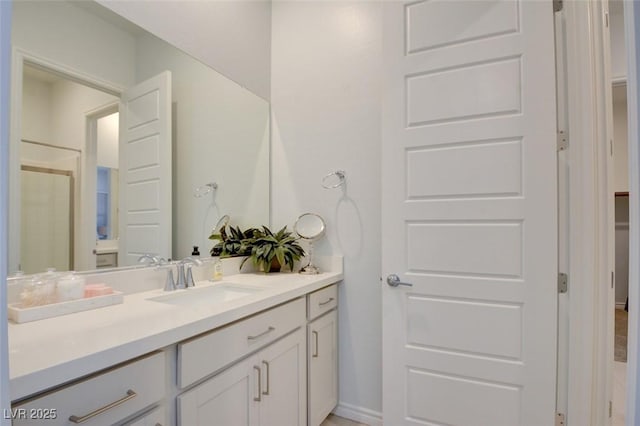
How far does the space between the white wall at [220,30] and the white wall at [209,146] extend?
69mm

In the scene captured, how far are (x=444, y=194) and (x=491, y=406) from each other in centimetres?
99

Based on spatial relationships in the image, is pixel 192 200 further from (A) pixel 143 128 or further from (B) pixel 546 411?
(B) pixel 546 411

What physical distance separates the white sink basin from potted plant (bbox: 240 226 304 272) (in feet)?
0.99

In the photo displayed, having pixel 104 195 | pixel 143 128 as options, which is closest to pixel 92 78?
pixel 143 128

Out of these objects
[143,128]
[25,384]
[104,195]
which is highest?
[143,128]

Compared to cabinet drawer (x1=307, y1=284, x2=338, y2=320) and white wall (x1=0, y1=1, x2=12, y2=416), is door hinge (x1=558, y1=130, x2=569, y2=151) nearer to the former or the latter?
cabinet drawer (x1=307, y1=284, x2=338, y2=320)

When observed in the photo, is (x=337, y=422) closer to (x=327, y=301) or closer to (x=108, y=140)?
(x=327, y=301)

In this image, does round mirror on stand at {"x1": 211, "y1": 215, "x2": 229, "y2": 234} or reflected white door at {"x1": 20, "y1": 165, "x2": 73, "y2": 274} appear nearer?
reflected white door at {"x1": 20, "y1": 165, "x2": 73, "y2": 274}

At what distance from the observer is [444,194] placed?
5.10 ft

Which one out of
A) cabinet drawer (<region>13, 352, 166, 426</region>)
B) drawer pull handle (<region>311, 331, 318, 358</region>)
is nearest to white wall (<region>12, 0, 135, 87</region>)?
cabinet drawer (<region>13, 352, 166, 426</region>)

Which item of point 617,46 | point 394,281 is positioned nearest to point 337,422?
point 394,281

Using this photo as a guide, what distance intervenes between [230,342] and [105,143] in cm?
101

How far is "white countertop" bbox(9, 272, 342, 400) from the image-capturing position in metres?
0.69

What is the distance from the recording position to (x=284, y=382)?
1477 mm
